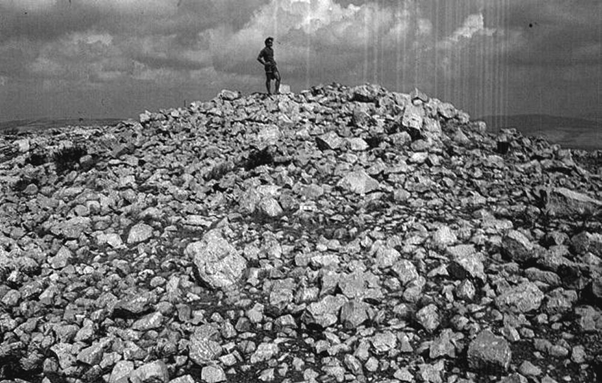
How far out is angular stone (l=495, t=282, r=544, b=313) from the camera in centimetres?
642

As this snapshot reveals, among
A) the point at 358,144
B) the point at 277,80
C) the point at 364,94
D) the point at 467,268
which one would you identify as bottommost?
the point at 467,268

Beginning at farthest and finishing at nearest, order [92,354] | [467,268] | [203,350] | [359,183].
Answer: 1. [359,183]
2. [467,268]
3. [92,354]
4. [203,350]

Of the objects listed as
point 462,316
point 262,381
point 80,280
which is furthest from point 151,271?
point 462,316

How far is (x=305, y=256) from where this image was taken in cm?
797

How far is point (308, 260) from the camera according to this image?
788 cm

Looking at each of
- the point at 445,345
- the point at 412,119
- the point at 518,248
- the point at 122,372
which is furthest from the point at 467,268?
the point at 412,119

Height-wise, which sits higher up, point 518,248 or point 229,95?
point 229,95

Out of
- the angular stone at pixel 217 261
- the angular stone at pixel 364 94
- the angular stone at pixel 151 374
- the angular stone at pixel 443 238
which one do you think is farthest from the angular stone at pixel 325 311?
the angular stone at pixel 364 94

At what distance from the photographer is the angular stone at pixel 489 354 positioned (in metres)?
5.57

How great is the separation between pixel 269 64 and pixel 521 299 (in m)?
12.4

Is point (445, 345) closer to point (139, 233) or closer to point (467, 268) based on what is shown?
point (467, 268)

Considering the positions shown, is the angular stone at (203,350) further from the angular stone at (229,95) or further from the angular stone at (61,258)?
the angular stone at (229,95)

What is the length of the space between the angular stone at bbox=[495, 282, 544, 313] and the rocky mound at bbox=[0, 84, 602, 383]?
0.03 metres

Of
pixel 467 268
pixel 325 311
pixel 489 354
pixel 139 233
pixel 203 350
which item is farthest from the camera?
pixel 139 233
